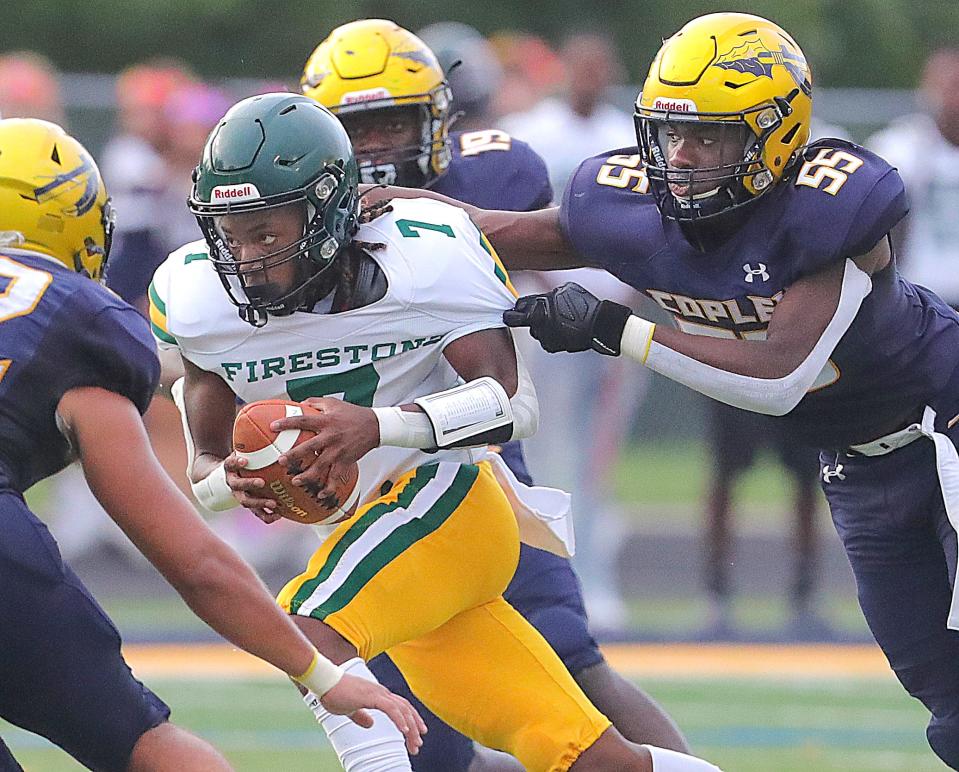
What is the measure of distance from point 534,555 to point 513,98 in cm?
456

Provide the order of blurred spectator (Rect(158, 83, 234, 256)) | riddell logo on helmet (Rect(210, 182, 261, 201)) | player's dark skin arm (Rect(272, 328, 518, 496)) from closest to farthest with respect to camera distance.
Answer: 1. player's dark skin arm (Rect(272, 328, 518, 496))
2. riddell logo on helmet (Rect(210, 182, 261, 201))
3. blurred spectator (Rect(158, 83, 234, 256))

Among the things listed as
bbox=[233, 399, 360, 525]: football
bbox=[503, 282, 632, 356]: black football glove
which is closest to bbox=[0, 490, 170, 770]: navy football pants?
bbox=[233, 399, 360, 525]: football

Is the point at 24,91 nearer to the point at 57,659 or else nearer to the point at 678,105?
the point at 678,105

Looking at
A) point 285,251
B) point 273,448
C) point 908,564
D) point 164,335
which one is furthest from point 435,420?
point 908,564

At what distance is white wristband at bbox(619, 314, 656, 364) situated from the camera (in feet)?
12.9

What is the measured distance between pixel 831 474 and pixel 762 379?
0.57m

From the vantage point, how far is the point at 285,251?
12.3ft

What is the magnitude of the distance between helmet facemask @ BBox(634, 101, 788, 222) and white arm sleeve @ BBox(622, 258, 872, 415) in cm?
26

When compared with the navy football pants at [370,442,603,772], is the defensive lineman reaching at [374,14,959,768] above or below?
above

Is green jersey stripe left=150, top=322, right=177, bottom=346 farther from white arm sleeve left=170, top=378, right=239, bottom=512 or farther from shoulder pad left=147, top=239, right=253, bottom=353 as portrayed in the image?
white arm sleeve left=170, top=378, right=239, bottom=512

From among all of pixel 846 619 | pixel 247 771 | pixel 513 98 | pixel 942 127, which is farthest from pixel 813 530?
pixel 247 771

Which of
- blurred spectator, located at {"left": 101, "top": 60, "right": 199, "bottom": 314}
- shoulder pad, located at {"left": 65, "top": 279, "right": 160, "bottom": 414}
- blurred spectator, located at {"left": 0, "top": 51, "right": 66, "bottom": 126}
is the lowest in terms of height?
blurred spectator, located at {"left": 101, "top": 60, "right": 199, "bottom": 314}

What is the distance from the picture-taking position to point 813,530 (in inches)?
323

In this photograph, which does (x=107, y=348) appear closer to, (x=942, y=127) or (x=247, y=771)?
(x=247, y=771)
